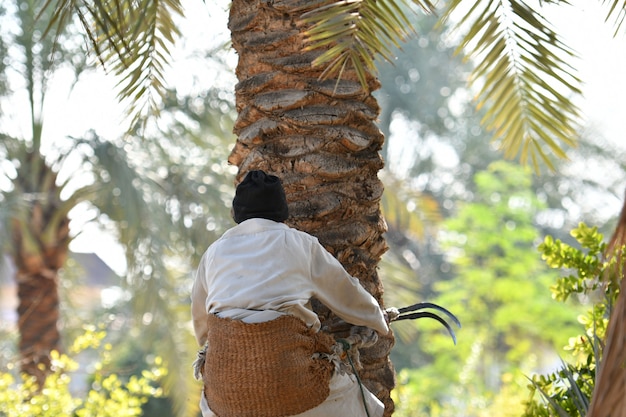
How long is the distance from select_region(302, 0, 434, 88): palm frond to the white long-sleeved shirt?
0.98 metres

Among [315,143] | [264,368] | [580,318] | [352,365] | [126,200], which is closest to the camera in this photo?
[264,368]

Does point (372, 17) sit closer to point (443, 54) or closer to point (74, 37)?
point (74, 37)

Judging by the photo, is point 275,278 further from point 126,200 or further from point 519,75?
point 126,200

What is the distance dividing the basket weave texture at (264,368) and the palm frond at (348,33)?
1326mm

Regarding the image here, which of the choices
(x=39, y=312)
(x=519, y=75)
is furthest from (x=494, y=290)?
(x=519, y=75)

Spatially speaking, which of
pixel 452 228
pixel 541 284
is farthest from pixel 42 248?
pixel 541 284

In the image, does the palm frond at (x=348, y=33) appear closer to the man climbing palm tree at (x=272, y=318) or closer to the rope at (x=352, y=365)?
the man climbing palm tree at (x=272, y=318)

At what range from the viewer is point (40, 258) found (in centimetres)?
1143

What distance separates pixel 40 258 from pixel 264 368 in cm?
891

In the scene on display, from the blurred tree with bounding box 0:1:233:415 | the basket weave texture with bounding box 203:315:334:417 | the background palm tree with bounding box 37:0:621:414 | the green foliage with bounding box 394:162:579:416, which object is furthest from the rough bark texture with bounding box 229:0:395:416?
the green foliage with bounding box 394:162:579:416

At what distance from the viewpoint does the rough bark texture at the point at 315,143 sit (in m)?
3.97

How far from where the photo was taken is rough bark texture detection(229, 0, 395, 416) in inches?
156

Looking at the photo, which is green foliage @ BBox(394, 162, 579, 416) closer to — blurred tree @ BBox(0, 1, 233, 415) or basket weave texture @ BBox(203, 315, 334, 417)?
blurred tree @ BBox(0, 1, 233, 415)

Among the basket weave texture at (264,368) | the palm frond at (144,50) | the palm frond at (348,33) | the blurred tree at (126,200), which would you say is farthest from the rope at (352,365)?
the blurred tree at (126,200)
